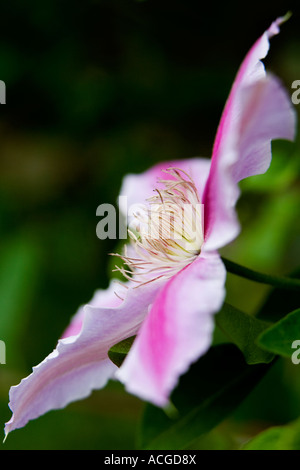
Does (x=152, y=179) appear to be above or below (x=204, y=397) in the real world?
above

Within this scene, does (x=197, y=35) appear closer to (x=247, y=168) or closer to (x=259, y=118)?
(x=247, y=168)

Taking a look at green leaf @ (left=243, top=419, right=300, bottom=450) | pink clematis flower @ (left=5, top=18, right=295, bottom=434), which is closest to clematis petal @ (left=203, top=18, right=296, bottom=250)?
pink clematis flower @ (left=5, top=18, right=295, bottom=434)

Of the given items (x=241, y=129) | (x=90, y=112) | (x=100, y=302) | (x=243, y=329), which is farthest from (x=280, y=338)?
(x=90, y=112)

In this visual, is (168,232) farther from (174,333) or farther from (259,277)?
(174,333)

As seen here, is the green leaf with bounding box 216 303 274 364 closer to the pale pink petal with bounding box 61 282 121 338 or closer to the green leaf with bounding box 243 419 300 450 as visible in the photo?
the green leaf with bounding box 243 419 300 450

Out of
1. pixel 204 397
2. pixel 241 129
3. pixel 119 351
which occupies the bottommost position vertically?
pixel 204 397

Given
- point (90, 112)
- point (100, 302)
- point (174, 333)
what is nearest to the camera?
point (174, 333)
